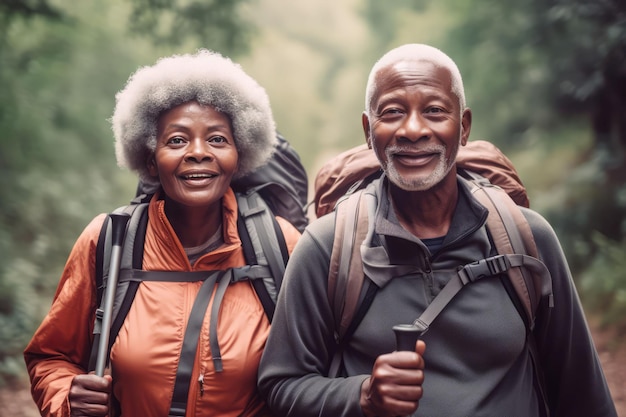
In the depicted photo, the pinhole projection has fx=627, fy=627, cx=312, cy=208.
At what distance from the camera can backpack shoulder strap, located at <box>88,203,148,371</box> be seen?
107 inches

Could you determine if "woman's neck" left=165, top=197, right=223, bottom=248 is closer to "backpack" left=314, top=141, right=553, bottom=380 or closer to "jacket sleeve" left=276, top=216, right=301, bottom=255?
"jacket sleeve" left=276, top=216, right=301, bottom=255

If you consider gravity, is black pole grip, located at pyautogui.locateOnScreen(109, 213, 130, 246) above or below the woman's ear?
below

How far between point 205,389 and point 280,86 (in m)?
12.9

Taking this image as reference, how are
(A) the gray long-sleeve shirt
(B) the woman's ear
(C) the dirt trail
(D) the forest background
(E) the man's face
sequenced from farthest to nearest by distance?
1. (D) the forest background
2. (C) the dirt trail
3. (B) the woman's ear
4. (E) the man's face
5. (A) the gray long-sleeve shirt

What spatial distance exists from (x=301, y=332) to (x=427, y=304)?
50cm

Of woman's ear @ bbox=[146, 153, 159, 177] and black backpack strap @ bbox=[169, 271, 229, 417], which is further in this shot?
woman's ear @ bbox=[146, 153, 159, 177]

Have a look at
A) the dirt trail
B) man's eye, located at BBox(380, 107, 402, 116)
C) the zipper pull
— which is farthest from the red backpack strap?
the dirt trail

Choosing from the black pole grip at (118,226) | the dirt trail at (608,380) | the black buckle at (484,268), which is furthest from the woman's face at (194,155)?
the dirt trail at (608,380)

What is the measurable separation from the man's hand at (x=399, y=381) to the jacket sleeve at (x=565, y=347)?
27.3 inches

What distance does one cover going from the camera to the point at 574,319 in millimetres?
2488

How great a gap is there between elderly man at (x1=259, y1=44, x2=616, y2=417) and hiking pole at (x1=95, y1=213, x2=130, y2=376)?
2.25 ft

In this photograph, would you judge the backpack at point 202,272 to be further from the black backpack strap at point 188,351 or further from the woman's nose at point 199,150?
the woman's nose at point 199,150

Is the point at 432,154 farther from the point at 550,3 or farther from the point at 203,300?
the point at 550,3

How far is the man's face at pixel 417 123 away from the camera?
8.01 ft
